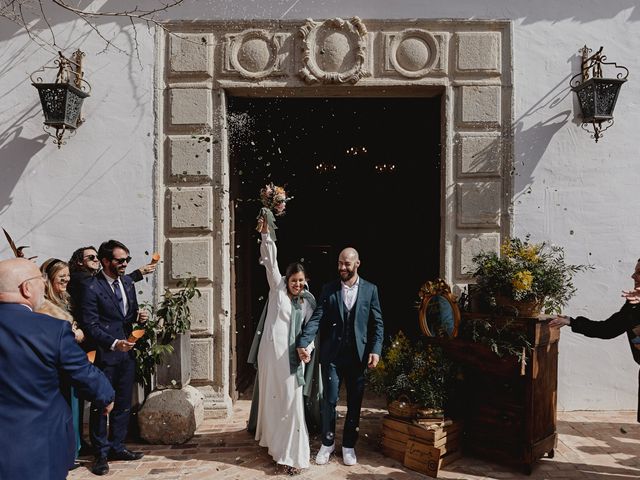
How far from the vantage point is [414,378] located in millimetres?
4477

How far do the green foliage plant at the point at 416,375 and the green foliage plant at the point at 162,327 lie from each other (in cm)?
212

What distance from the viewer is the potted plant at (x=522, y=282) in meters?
4.22

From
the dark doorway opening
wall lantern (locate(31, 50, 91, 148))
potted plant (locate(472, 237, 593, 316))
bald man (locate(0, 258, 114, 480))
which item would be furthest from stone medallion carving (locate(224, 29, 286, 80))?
bald man (locate(0, 258, 114, 480))

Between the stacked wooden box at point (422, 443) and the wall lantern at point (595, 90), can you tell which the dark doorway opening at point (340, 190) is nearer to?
the wall lantern at point (595, 90)

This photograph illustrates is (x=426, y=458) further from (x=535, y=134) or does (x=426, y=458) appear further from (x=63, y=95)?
(x=63, y=95)

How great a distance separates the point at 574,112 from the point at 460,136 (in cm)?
136

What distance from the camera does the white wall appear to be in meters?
5.63

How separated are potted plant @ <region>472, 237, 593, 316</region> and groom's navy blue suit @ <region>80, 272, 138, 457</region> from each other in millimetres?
3386

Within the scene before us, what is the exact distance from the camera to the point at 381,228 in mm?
9188

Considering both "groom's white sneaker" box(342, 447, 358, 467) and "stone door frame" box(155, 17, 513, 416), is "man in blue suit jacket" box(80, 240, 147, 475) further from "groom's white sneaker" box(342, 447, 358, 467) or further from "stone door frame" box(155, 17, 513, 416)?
"groom's white sneaker" box(342, 447, 358, 467)

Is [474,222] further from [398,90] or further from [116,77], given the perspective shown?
[116,77]

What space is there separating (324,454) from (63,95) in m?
4.70

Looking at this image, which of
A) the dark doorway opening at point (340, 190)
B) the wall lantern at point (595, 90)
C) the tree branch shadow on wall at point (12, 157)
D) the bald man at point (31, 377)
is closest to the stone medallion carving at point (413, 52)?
the dark doorway opening at point (340, 190)

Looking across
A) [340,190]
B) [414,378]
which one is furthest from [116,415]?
[340,190]
